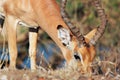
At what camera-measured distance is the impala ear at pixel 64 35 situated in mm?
10989

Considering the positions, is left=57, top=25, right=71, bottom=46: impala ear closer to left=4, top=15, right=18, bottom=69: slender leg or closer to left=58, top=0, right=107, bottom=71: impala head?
left=58, top=0, right=107, bottom=71: impala head

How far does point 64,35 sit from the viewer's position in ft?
36.4

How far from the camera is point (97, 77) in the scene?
31.6 feet

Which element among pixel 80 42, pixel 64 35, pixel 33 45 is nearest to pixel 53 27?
pixel 64 35

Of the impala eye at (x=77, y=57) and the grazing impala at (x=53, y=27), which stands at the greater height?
the grazing impala at (x=53, y=27)

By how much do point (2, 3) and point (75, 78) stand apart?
3943 mm

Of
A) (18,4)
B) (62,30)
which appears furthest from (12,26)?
(62,30)

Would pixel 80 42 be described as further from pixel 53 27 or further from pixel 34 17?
pixel 34 17

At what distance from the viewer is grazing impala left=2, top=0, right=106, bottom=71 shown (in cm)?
1106

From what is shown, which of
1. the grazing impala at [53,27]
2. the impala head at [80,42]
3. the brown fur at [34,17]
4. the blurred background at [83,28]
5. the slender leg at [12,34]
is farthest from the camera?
the blurred background at [83,28]

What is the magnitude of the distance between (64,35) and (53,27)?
2.46 feet

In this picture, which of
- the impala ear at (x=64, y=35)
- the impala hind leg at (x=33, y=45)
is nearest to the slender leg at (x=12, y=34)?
the impala hind leg at (x=33, y=45)

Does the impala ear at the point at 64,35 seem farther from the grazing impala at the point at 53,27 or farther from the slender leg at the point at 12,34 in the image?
the slender leg at the point at 12,34

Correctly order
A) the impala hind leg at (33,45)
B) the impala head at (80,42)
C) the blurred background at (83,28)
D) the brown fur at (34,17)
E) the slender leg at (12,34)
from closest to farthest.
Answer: the impala head at (80,42) < the brown fur at (34,17) < the slender leg at (12,34) < the impala hind leg at (33,45) < the blurred background at (83,28)
